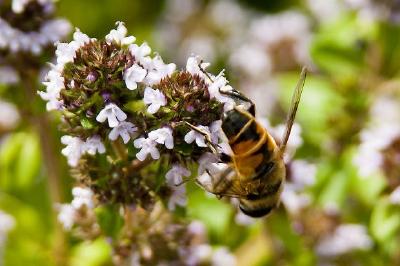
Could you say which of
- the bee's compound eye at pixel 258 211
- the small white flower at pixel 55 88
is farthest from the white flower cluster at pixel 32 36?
the bee's compound eye at pixel 258 211

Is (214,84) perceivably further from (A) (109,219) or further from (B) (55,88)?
(A) (109,219)

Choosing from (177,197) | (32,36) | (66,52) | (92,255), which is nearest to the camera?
(66,52)

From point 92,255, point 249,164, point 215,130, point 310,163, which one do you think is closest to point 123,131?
point 215,130

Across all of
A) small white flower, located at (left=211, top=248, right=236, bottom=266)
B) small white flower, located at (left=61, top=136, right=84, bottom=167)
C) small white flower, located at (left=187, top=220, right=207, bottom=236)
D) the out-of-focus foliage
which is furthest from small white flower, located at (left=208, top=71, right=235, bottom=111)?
small white flower, located at (left=211, top=248, right=236, bottom=266)

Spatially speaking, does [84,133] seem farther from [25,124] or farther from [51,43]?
[25,124]

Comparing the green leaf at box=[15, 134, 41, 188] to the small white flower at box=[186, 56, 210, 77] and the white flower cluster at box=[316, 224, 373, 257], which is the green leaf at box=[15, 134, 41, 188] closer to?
the white flower cluster at box=[316, 224, 373, 257]

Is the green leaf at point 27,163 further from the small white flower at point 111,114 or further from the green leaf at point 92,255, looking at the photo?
the small white flower at point 111,114

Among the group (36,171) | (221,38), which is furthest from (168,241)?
(221,38)
